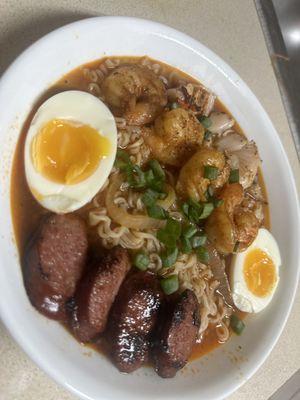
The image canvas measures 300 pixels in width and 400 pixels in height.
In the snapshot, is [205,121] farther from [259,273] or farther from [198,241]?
[259,273]

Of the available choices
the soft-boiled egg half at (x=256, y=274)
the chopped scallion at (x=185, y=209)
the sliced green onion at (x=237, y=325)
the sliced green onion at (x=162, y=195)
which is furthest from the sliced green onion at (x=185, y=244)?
the sliced green onion at (x=237, y=325)

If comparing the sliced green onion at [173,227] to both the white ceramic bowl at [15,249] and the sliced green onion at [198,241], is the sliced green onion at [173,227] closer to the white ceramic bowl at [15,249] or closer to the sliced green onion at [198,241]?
the sliced green onion at [198,241]

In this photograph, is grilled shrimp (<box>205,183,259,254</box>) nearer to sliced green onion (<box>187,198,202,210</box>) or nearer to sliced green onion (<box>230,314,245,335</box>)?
sliced green onion (<box>187,198,202,210</box>)

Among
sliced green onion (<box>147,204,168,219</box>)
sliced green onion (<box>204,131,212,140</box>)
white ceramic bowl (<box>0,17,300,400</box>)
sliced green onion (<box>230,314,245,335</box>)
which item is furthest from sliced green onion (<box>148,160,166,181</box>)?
sliced green onion (<box>230,314,245,335</box>)

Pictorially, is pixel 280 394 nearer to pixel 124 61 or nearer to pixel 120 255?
pixel 120 255

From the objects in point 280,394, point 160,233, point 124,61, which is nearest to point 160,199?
point 160,233

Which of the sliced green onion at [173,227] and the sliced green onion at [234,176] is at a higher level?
the sliced green onion at [234,176]
